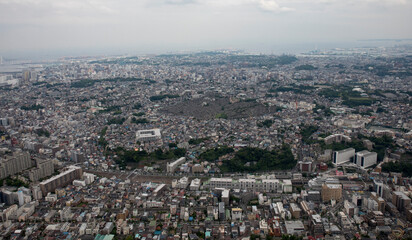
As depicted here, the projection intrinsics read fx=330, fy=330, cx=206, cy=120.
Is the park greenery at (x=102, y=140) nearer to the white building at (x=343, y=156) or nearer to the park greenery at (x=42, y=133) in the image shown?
the park greenery at (x=42, y=133)

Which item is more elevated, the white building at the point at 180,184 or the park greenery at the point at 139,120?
the park greenery at the point at 139,120

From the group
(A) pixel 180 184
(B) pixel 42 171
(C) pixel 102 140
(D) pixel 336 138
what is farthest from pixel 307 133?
(B) pixel 42 171

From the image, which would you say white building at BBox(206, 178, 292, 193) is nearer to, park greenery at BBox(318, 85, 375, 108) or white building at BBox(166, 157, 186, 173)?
Answer: white building at BBox(166, 157, 186, 173)

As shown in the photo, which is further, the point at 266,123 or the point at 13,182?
the point at 266,123

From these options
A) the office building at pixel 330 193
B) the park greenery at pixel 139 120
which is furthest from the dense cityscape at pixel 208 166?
the park greenery at pixel 139 120

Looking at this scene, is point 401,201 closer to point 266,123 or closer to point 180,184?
point 180,184
